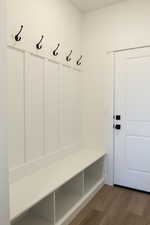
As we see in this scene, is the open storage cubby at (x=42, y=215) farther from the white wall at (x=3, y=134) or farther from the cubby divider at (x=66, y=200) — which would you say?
the white wall at (x=3, y=134)

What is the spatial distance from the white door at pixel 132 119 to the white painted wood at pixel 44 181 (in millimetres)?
410

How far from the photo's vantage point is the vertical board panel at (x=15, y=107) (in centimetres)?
197

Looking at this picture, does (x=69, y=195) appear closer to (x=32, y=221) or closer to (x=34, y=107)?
(x=32, y=221)

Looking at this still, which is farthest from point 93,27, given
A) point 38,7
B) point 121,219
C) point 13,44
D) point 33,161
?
point 121,219

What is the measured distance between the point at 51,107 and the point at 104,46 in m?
1.35

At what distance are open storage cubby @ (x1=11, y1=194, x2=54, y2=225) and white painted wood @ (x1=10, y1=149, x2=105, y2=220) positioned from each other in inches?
6.2

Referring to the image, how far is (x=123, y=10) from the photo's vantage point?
2.92 meters

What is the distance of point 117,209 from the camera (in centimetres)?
240

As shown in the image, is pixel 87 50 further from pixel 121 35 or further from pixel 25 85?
pixel 25 85

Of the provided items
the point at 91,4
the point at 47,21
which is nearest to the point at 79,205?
the point at 47,21

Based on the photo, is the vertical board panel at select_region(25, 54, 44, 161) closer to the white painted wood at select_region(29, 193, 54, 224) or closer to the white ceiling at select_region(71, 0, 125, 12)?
the white painted wood at select_region(29, 193, 54, 224)

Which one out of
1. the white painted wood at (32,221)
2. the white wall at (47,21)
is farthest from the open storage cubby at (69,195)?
the white wall at (47,21)

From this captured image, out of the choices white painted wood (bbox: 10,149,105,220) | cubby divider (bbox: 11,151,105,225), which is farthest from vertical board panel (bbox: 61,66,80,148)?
cubby divider (bbox: 11,151,105,225)

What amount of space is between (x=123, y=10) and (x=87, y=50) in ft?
2.59
